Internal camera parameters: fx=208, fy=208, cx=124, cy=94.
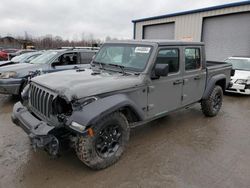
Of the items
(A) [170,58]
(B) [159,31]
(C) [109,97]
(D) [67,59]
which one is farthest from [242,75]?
(B) [159,31]

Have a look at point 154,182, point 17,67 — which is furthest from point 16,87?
point 154,182

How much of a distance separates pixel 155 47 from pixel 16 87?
451cm

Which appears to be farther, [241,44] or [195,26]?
[195,26]

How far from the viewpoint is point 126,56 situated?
378 centimetres

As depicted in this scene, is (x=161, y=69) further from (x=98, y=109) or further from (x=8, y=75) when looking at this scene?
(x=8, y=75)

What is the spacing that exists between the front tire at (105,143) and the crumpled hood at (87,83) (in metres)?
0.40

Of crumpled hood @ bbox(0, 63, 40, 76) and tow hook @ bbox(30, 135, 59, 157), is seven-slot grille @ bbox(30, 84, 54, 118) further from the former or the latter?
crumpled hood @ bbox(0, 63, 40, 76)

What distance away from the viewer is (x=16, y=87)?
6086 millimetres

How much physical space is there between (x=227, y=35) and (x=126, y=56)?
434 inches

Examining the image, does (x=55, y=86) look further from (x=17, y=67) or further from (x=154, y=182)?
(x=17, y=67)

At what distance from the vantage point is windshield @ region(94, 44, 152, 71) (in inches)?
140

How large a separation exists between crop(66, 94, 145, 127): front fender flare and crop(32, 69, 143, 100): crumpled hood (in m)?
0.14

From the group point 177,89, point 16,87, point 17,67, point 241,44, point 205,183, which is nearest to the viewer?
point 205,183

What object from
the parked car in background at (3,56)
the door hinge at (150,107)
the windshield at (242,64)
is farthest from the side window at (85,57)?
the parked car in background at (3,56)
